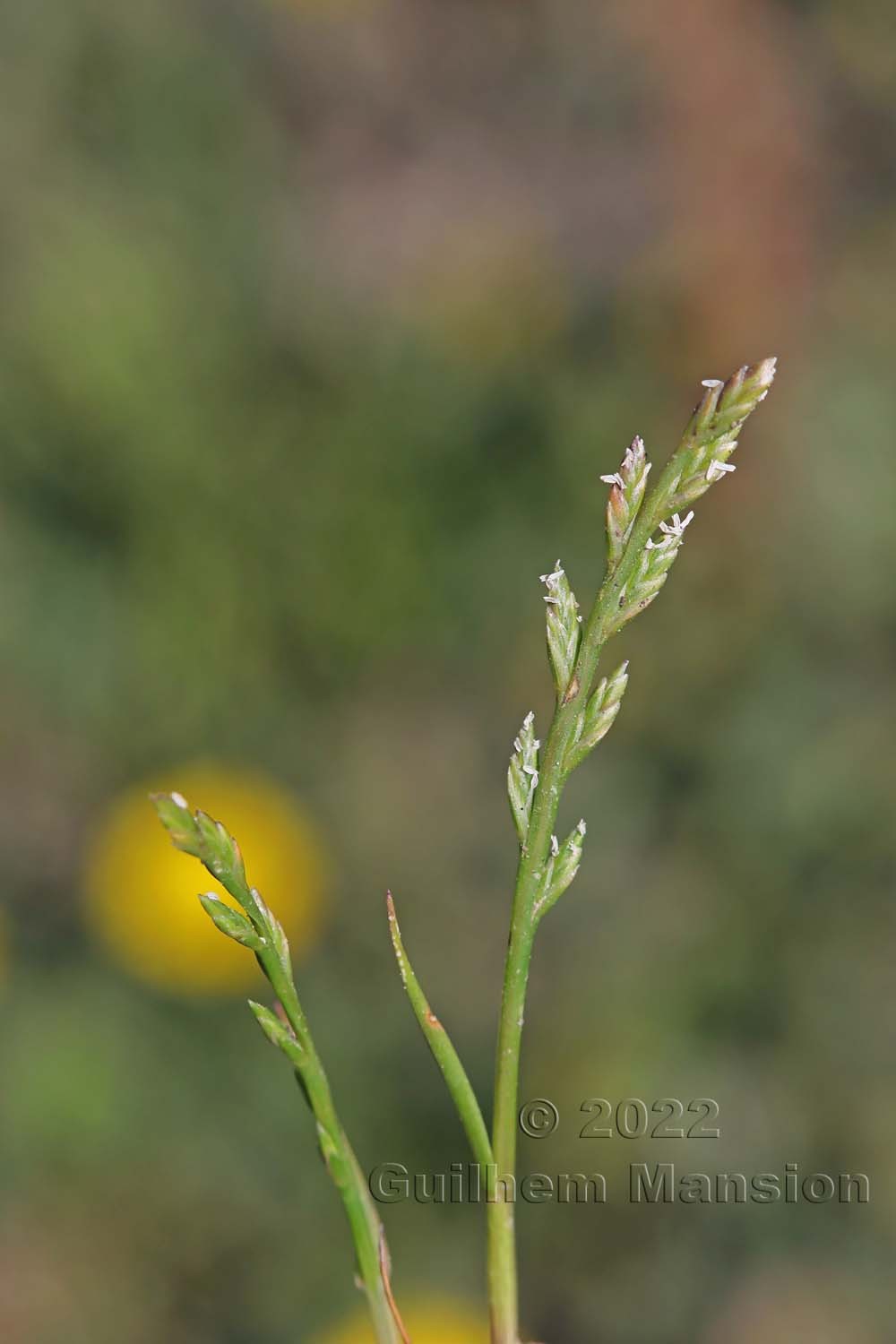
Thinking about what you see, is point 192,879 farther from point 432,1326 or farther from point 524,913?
point 524,913

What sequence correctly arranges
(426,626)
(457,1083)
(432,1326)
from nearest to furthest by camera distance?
(457,1083), (432,1326), (426,626)

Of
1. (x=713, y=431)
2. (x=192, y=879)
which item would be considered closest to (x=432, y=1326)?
(x=192, y=879)

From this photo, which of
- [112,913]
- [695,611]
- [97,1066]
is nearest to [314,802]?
[112,913]

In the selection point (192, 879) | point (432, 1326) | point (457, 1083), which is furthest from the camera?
point (192, 879)

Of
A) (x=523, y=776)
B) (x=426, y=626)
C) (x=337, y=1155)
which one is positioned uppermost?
(x=426, y=626)

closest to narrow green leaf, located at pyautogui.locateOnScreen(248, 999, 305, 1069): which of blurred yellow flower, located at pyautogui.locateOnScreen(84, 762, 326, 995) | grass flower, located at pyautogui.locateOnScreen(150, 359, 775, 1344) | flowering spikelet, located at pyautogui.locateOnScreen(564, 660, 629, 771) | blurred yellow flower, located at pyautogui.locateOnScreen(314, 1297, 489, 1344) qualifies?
grass flower, located at pyautogui.locateOnScreen(150, 359, 775, 1344)

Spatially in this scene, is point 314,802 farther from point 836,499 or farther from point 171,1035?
point 836,499

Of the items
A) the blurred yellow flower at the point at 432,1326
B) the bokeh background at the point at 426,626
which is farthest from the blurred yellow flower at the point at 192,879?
the blurred yellow flower at the point at 432,1326

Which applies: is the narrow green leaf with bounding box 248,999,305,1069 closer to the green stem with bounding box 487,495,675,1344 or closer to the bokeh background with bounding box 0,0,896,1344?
the green stem with bounding box 487,495,675,1344
